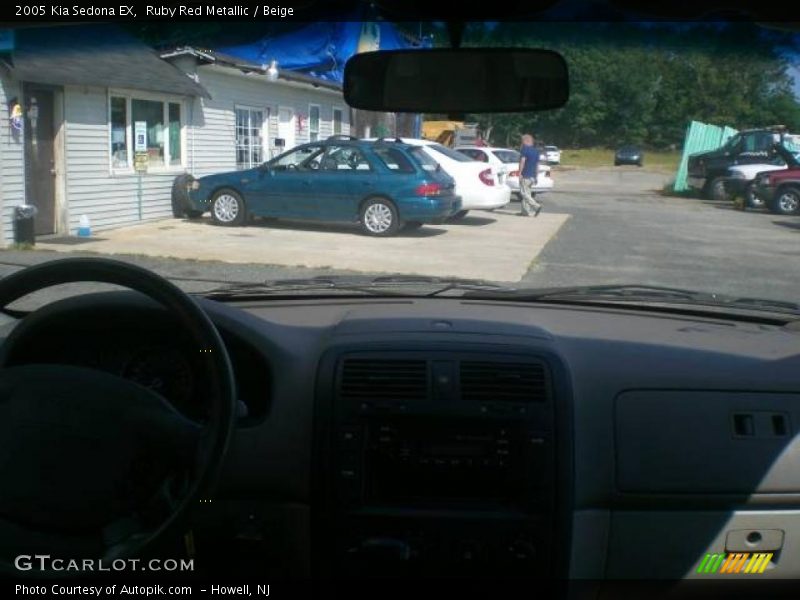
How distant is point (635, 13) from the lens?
2.81 metres

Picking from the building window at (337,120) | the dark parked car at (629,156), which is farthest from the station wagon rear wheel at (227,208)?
the dark parked car at (629,156)

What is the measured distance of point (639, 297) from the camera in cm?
385

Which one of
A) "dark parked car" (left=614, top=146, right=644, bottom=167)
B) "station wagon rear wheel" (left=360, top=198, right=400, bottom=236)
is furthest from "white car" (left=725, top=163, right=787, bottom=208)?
"station wagon rear wheel" (left=360, top=198, right=400, bottom=236)

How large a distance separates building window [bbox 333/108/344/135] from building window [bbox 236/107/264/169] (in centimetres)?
60

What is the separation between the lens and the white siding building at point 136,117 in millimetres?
4562

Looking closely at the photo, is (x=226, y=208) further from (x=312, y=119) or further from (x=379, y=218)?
(x=379, y=218)

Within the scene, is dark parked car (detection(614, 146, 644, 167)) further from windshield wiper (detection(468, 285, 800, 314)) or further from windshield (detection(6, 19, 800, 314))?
windshield wiper (detection(468, 285, 800, 314))

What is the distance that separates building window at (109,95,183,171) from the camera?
19.0 feet

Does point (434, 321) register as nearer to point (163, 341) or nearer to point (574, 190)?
point (163, 341)

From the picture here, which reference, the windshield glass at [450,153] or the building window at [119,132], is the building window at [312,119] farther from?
the building window at [119,132]

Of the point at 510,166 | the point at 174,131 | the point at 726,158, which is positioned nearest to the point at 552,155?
the point at 726,158

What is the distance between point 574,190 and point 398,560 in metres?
3.89

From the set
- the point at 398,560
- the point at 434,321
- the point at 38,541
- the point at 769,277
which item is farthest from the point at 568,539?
the point at 769,277

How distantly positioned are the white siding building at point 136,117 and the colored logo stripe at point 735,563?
6.59 ft
